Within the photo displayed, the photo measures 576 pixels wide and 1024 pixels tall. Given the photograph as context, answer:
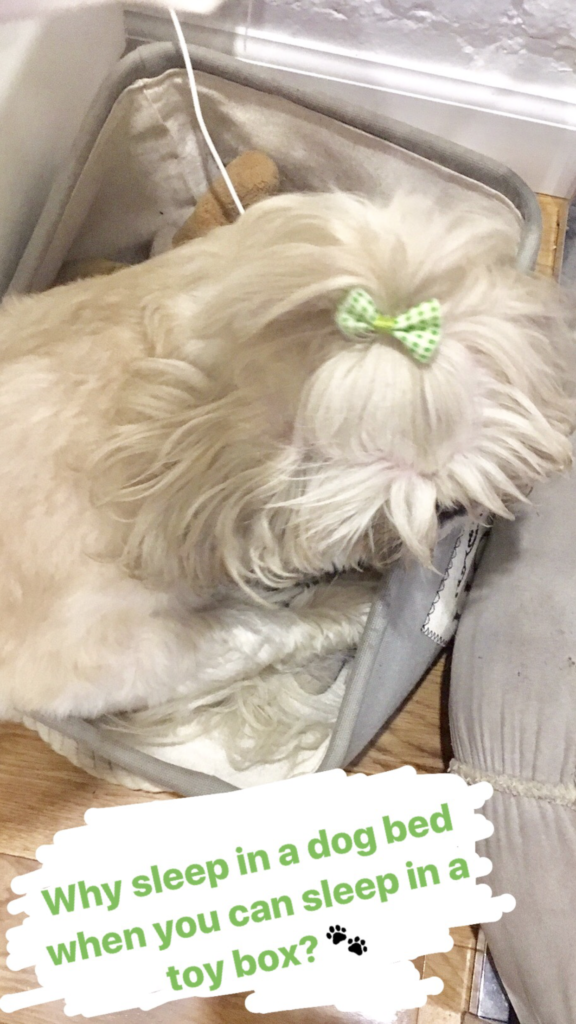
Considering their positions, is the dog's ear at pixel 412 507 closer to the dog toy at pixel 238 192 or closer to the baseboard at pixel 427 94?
the dog toy at pixel 238 192

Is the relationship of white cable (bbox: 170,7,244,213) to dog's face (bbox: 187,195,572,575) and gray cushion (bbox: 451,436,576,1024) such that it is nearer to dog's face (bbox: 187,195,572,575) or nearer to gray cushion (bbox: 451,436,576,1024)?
dog's face (bbox: 187,195,572,575)

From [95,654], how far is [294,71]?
3.06 ft

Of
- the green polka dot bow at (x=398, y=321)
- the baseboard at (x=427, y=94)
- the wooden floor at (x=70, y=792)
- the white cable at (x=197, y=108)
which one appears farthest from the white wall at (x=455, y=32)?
the wooden floor at (x=70, y=792)

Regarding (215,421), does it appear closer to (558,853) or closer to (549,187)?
(558,853)

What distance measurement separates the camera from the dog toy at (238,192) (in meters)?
1.15

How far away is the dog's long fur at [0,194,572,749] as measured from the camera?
0.62 metres

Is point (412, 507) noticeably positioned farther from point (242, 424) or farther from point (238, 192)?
point (238, 192)

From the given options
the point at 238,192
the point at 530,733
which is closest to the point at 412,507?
the point at 530,733

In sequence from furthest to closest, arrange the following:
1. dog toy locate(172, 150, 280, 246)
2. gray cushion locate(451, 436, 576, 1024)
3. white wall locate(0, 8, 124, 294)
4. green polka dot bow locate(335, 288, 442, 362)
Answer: dog toy locate(172, 150, 280, 246)
white wall locate(0, 8, 124, 294)
gray cushion locate(451, 436, 576, 1024)
green polka dot bow locate(335, 288, 442, 362)

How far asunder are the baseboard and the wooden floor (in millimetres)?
813

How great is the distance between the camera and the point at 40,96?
1084 mm

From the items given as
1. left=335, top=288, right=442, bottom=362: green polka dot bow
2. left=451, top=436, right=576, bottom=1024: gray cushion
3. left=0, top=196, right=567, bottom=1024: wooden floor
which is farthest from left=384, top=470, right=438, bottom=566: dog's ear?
left=0, top=196, right=567, bottom=1024: wooden floor

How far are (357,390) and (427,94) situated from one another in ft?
2.68

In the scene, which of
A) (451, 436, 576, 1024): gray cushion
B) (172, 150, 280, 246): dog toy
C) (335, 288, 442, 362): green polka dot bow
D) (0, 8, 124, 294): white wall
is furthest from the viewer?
(172, 150, 280, 246): dog toy
